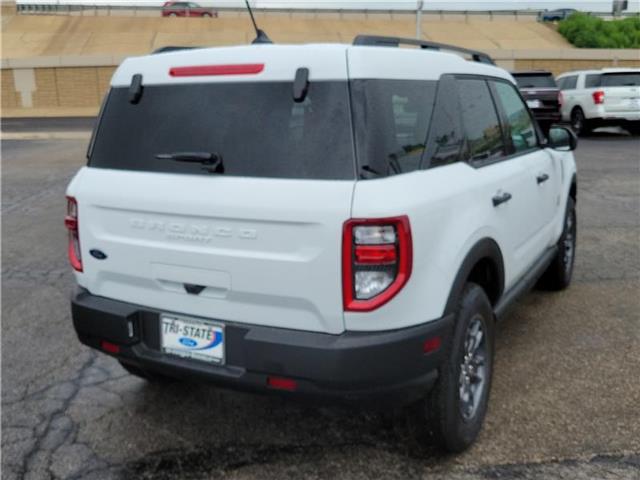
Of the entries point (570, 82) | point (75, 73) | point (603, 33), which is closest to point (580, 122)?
point (570, 82)

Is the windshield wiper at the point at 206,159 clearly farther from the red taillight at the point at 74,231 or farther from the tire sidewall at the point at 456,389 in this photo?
the tire sidewall at the point at 456,389

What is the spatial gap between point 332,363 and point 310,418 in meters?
1.03

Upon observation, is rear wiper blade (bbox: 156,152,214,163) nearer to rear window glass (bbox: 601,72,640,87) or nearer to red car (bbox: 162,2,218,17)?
rear window glass (bbox: 601,72,640,87)

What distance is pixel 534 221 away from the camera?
4.05 metres

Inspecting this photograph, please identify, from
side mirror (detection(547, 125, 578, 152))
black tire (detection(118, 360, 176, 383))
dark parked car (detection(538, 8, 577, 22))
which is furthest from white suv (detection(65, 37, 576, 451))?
dark parked car (detection(538, 8, 577, 22))

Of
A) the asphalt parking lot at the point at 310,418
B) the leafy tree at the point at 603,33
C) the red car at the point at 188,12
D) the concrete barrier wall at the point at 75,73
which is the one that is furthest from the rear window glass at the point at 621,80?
the red car at the point at 188,12

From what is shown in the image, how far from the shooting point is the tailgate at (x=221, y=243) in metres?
2.49

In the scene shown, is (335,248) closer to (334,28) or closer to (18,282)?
(18,282)

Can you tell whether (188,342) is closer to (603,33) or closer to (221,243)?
(221,243)

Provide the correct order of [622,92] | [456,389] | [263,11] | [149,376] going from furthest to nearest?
[263,11] < [622,92] < [149,376] < [456,389]

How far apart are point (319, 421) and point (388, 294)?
46.0 inches

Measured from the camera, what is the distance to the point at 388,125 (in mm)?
2604

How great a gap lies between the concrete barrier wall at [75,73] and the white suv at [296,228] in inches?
1349

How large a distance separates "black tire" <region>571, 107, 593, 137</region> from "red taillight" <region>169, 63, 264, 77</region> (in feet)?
55.0
